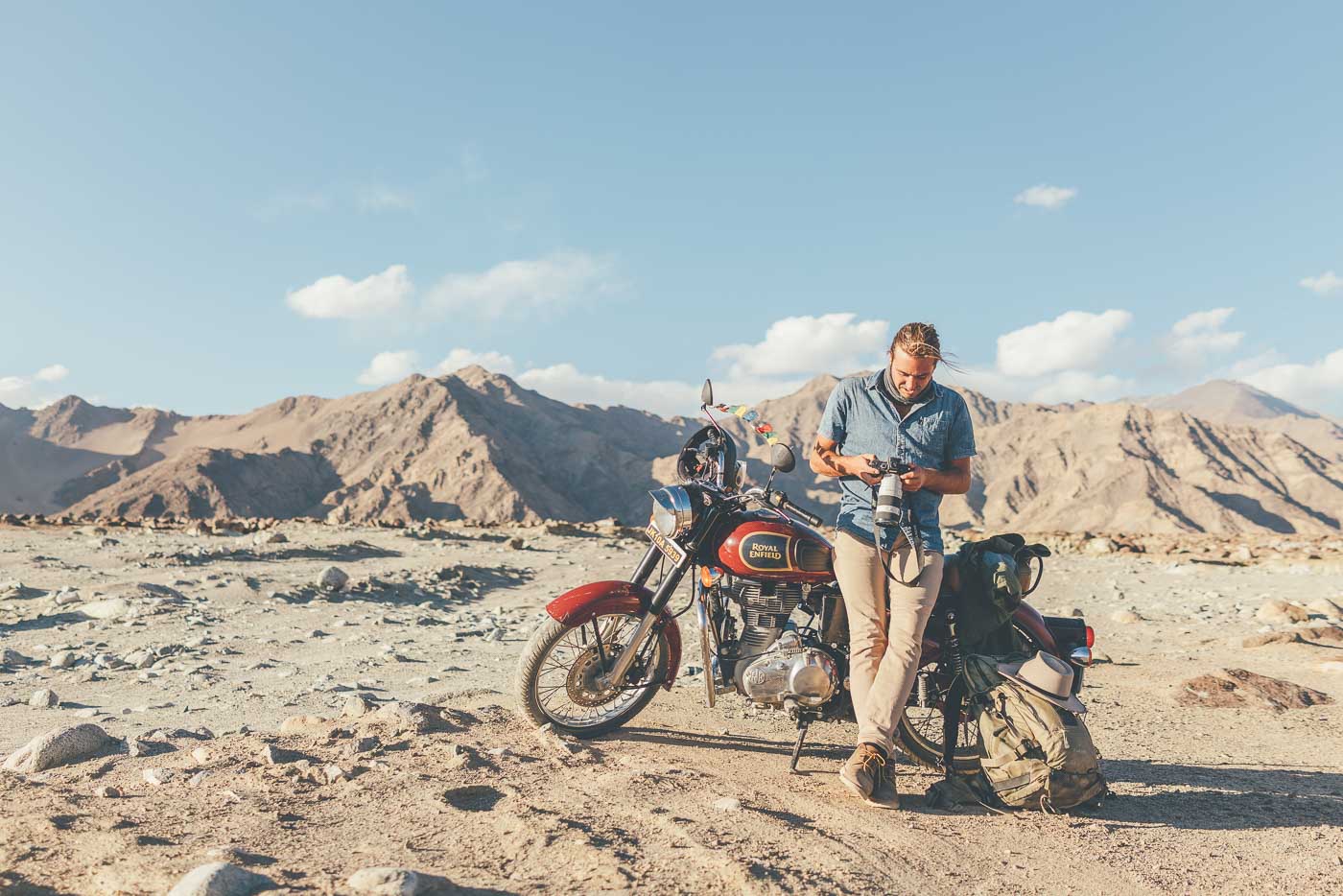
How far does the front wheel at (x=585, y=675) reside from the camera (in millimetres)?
5012

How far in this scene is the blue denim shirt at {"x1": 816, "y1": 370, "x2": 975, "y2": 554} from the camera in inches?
178

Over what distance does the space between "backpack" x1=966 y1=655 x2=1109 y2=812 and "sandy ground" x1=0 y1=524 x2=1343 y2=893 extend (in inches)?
6.1

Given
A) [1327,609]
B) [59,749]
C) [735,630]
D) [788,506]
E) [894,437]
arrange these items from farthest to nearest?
[1327,609] < [735,630] < [788,506] < [894,437] < [59,749]

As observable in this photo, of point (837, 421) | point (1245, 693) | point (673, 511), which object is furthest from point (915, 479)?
point (1245, 693)

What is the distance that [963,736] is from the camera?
496cm

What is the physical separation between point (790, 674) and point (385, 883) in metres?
2.51

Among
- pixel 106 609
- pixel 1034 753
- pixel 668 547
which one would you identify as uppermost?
pixel 668 547

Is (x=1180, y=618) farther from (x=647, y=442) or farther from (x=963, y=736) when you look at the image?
(x=647, y=442)

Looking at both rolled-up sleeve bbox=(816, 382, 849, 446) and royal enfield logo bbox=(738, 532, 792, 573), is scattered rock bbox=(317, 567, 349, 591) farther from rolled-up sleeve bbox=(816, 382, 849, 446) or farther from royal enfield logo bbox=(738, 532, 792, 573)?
rolled-up sleeve bbox=(816, 382, 849, 446)

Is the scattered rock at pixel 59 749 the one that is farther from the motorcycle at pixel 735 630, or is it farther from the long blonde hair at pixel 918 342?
the long blonde hair at pixel 918 342

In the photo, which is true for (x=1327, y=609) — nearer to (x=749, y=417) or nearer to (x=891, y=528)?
(x=891, y=528)

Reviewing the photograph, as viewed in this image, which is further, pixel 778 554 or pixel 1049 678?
pixel 778 554

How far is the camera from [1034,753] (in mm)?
4406

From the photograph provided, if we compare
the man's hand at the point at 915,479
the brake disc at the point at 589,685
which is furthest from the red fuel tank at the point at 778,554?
the brake disc at the point at 589,685
